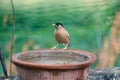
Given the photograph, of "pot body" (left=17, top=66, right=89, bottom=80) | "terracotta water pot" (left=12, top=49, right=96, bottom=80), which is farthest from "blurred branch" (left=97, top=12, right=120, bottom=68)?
"pot body" (left=17, top=66, right=89, bottom=80)

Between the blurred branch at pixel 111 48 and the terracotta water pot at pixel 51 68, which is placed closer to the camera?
the terracotta water pot at pixel 51 68

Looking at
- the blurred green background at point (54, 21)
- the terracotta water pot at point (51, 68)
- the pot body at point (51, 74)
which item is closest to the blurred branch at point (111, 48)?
the blurred green background at point (54, 21)

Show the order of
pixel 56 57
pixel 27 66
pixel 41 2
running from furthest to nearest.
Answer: pixel 41 2 < pixel 56 57 < pixel 27 66

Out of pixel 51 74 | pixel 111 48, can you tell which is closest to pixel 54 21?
pixel 111 48

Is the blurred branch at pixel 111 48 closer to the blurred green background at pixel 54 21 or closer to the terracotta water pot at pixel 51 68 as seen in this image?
the blurred green background at pixel 54 21

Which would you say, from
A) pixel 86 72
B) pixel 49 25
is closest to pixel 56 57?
pixel 86 72

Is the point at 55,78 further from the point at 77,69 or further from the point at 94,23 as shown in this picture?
the point at 94,23

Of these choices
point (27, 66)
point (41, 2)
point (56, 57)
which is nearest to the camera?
point (27, 66)

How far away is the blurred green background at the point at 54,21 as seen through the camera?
3256 millimetres

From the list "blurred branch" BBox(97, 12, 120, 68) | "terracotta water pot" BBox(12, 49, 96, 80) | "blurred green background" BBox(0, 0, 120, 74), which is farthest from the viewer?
"blurred branch" BBox(97, 12, 120, 68)

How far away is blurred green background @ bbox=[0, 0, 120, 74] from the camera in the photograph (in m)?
3.26

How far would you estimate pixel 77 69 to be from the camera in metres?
2.07

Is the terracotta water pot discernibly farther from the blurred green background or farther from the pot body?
the blurred green background

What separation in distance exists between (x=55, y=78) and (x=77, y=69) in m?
0.13
